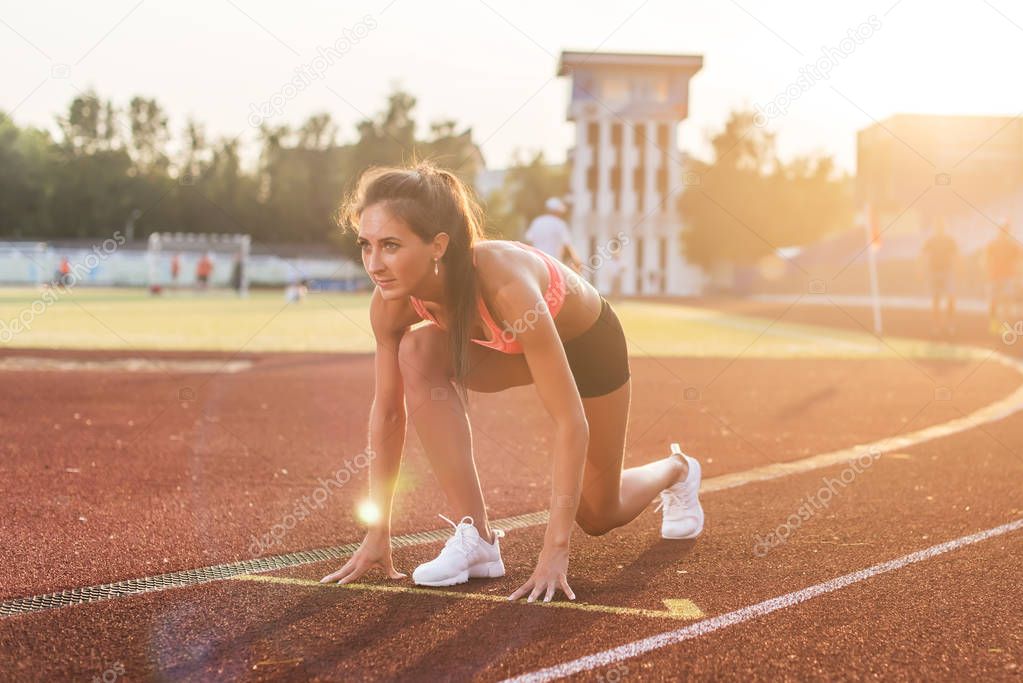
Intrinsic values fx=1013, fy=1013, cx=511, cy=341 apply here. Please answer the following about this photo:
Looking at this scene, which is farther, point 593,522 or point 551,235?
point 551,235

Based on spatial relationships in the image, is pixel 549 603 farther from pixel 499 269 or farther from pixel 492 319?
pixel 499 269

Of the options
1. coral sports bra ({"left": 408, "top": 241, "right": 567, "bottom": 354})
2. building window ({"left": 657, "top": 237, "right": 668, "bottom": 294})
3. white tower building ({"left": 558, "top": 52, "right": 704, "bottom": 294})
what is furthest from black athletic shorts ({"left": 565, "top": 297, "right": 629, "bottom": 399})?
building window ({"left": 657, "top": 237, "right": 668, "bottom": 294})

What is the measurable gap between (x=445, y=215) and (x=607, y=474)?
136 cm

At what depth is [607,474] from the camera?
13.5ft

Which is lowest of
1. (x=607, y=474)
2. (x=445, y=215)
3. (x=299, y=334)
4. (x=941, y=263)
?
(x=299, y=334)

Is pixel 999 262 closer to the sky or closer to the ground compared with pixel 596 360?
closer to the ground

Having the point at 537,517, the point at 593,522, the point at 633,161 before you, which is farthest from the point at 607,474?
the point at 633,161

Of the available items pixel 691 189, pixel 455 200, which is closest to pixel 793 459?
pixel 455 200

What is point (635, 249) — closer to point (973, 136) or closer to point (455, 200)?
point (973, 136)

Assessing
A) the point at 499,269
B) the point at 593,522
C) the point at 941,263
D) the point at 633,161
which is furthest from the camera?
the point at 633,161

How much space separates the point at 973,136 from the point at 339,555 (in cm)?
3871

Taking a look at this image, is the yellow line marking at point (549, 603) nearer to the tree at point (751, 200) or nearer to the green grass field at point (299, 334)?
the green grass field at point (299, 334)

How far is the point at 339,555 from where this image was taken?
169 inches

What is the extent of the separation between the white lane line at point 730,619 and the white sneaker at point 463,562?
856mm
